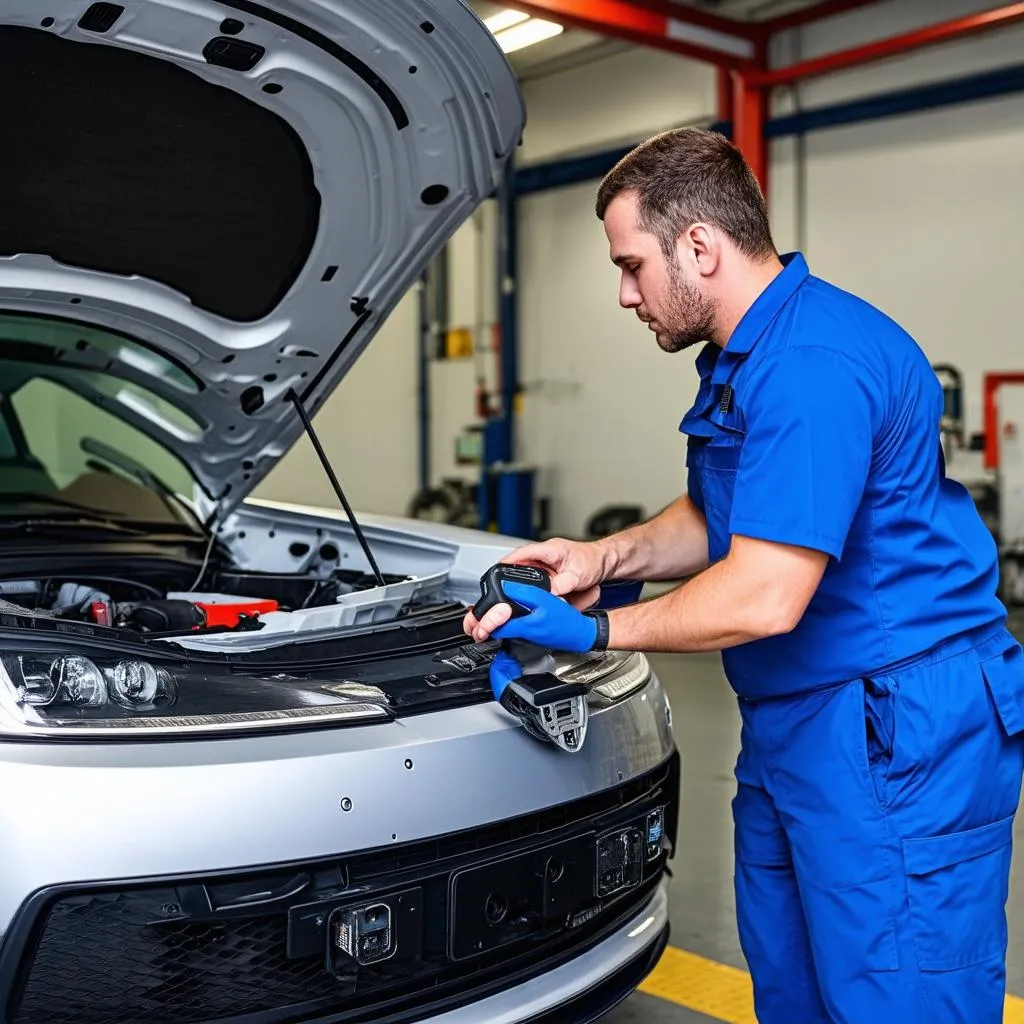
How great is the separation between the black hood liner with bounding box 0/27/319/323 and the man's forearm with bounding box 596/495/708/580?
35.4 inches

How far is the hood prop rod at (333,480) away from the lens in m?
2.54

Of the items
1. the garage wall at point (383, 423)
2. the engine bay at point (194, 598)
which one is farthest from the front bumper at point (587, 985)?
the garage wall at point (383, 423)

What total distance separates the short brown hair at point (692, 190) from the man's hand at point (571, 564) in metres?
0.53

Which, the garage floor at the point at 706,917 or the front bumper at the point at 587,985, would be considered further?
the garage floor at the point at 706,917

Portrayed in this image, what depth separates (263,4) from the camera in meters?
1.88

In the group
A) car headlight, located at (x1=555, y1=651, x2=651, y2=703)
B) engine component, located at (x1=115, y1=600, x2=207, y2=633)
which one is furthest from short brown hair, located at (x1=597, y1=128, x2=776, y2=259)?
engine component, located at (x1=115, y1=600, x2=207, y2=633)

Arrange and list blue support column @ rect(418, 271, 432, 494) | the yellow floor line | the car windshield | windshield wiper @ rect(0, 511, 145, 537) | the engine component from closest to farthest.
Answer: the engine component, the yellow floor line, windshield wiper @ rect(0, 511, 145, 537), the car windshield, blue support column @ rect(418, 271, 432, 494)

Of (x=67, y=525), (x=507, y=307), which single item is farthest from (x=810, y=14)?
(x=67, y=525)

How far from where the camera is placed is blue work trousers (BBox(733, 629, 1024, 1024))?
1649 mm

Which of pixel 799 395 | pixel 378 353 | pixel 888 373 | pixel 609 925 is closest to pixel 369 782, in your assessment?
pixel 609 925

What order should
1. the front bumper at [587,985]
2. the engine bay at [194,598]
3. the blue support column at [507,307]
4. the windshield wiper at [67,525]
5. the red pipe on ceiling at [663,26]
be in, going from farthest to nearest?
the blue support column at [507,307], the red pipe on ceiling at [663,26], the windshield wiper at [67,525], the engine bay at [194,598], the front bumper at [587,985]

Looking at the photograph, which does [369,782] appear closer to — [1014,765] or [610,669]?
[610,669]

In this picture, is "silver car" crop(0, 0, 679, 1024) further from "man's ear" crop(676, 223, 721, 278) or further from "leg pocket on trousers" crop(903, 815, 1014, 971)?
"man's ear" crop(676, 223, 721, 278)

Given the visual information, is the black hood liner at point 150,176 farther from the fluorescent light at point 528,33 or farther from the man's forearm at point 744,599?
the fluorescent light at point 528,33
